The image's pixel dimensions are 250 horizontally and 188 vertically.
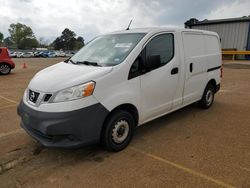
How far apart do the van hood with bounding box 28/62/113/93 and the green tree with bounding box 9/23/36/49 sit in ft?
300

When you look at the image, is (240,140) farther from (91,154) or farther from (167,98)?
(91,154)

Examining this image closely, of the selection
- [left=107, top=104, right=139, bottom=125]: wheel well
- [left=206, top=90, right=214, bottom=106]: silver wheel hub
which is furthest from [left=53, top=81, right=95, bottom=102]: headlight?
[left=206, top=90, right=214, bottom=106]: silver wheel hub

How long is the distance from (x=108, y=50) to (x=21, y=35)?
92764 mm

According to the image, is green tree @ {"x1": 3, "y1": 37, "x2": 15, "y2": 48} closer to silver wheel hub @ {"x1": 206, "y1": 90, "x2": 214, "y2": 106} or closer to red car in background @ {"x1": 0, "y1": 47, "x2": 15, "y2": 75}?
red car in background @ {"x1": 0, "y1": 47, "x2": 15, "y2": 75}

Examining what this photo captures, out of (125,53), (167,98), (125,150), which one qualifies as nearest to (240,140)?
(167,98)

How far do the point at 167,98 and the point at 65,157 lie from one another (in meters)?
2.03

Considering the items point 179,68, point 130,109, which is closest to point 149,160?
point 130,109

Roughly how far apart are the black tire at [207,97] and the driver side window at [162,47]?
185 cm

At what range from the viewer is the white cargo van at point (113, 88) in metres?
2.92

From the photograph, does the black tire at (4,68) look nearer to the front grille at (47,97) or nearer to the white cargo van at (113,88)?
the white cargo van at (113,88)

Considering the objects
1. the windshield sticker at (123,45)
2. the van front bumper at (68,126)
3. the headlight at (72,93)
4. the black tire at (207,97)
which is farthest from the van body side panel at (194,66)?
the headlight at (72,93)

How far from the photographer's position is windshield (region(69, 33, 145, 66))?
350cm

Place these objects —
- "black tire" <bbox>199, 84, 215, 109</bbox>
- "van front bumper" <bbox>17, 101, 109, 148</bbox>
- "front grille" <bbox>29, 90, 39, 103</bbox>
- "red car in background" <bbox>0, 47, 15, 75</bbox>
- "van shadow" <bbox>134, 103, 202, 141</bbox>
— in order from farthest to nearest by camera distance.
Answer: "red car in background" <bbox>0, 47, 15, 75</bbox> < "black tire" <bbox>199, 84, 215, 109</bbox> < "van shadow" <bbox>134, 103, 202, 141</bbox> < "front grille" <bbox>29, 90, 39, 103</bbox> < "van front bumper" <bbox>17, 101, 109, 148</bbox>

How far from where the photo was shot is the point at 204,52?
5.08 m
